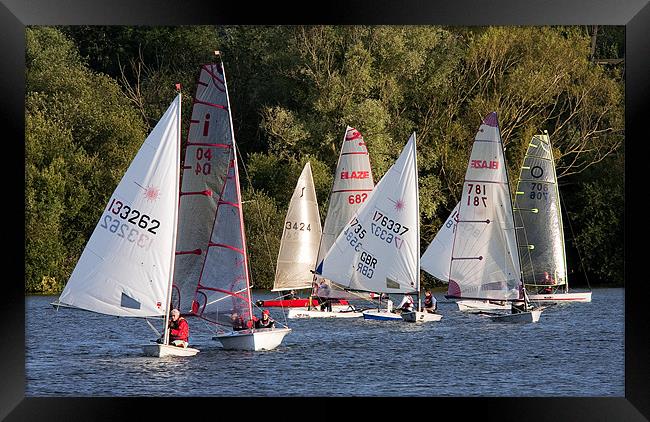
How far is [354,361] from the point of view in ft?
93.8

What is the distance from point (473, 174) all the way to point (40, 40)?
2116cm

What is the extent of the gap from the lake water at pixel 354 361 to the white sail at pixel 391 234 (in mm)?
1389

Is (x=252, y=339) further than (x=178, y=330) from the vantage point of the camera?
Yes

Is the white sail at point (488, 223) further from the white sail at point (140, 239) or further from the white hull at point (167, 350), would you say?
the white sail at point (140, 239)

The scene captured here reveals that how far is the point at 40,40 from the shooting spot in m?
50.2

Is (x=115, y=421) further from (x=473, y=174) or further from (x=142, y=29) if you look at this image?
(x=142, y=29)

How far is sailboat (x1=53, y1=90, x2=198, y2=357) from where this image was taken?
23812mm

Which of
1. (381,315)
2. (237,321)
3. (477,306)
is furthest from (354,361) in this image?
(477,306)

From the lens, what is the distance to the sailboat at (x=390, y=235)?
3531cm

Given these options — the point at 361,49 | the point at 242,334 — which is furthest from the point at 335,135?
the point at 242,334

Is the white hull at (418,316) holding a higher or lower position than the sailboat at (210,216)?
lower
